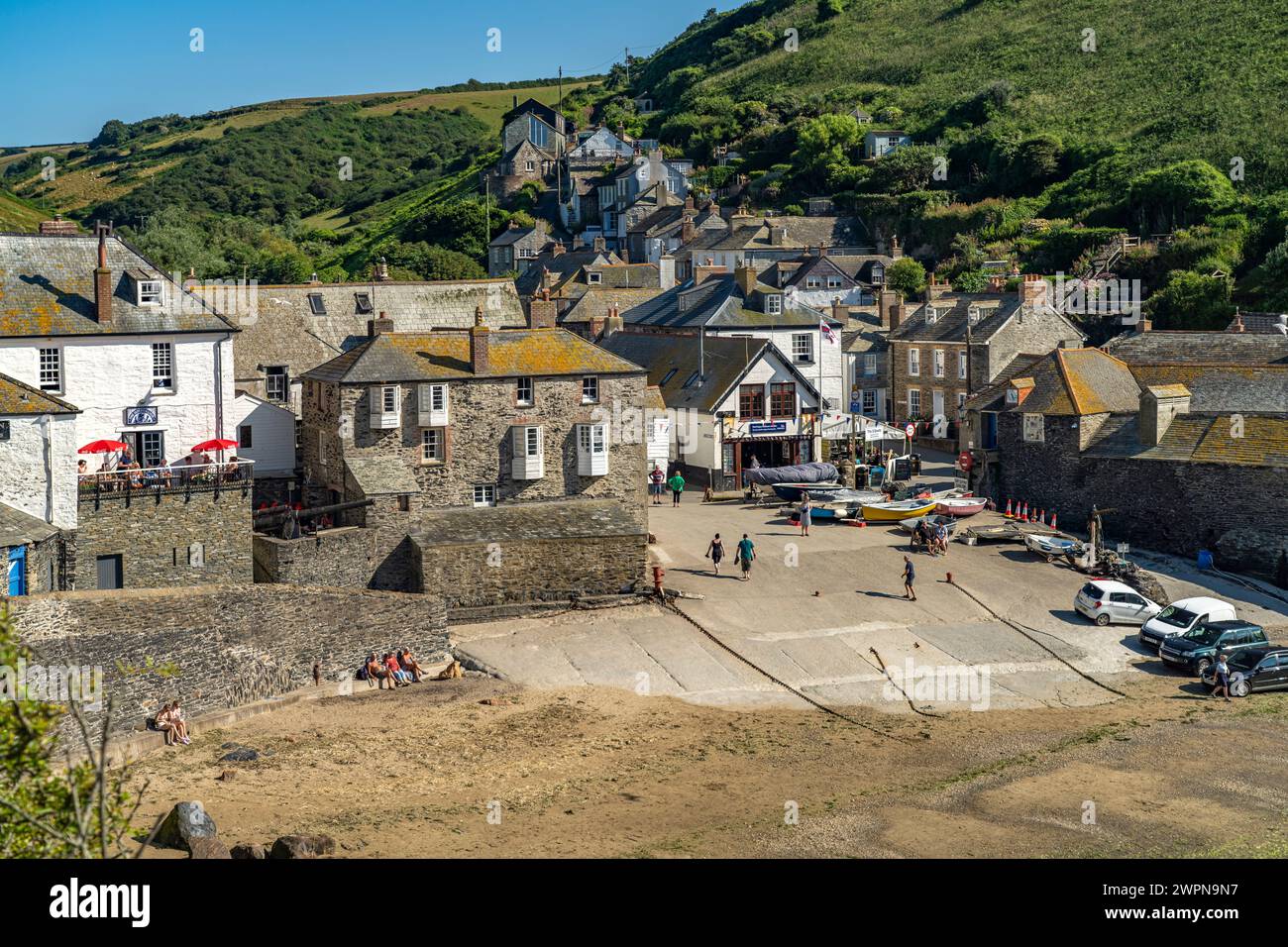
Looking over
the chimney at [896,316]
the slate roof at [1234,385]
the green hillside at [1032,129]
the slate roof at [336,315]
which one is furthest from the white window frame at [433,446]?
the green hillside at [1032,129]

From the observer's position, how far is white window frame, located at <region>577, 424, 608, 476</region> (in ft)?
131

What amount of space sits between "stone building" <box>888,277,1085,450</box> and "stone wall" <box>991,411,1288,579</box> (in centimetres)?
1028

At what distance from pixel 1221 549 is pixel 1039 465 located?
6.62 metres

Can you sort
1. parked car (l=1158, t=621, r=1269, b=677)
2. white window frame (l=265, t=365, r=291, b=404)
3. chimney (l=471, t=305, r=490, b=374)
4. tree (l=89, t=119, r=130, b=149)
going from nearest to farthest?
parked car (l=1158, t=621, r=1269, b=677)
chimney (l=471, t=305, r=490, b=374)
white window frame (l=265, t=365, r=291, b=404)
tree (l=89, t=119, r=130, b=149)

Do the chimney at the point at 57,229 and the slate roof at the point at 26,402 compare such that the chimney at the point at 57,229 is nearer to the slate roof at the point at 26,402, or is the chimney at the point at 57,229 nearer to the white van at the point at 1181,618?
the slate roof at the point at 26,402

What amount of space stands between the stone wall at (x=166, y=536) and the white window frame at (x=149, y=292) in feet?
19.8

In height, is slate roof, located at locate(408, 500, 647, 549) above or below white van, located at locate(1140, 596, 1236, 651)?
above

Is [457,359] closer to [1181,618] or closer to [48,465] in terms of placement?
[48,465]

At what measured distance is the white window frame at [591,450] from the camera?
3994 cm

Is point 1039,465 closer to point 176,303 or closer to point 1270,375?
point 1270,375

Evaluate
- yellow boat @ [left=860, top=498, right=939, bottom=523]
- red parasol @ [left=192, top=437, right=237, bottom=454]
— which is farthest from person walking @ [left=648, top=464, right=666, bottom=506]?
red parasol @ [left=192, top=437, right=237, bottom=454]

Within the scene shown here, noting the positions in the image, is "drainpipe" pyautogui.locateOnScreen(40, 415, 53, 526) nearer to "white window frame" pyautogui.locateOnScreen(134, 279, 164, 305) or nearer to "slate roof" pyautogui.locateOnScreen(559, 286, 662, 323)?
"white window frame" pyautogui.locateOnScreen(134, 279, 164, 305)

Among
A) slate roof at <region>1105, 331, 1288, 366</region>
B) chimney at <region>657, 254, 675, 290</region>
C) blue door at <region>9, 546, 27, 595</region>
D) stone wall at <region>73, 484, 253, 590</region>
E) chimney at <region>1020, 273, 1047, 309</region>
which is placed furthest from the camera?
chimney at <region>657, 254, 675, 290</region>
